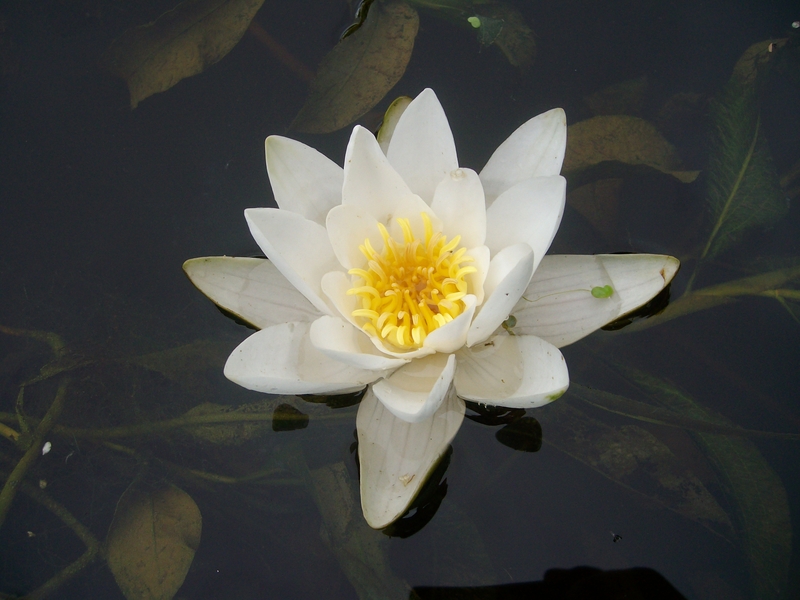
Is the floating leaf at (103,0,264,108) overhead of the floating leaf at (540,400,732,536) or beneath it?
overhead

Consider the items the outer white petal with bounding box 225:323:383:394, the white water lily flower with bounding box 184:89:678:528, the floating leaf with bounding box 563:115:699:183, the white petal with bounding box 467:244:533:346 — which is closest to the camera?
the white petal with bounding box 467:244:533:346

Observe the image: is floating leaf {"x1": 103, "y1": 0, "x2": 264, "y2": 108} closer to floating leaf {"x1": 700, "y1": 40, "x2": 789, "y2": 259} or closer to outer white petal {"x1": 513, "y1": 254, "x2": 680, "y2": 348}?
outer white petal {"x1": 513, "y1": 254, "x2": 680, "y2": 348}

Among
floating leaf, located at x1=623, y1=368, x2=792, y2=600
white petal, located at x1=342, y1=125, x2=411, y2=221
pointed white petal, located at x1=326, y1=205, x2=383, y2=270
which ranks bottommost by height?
floating leaf, located at x1=623, y1=368, x2=792, y2=600

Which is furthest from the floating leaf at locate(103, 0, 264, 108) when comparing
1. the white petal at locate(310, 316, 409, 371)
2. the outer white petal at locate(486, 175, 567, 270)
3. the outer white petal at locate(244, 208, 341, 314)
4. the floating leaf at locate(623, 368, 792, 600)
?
the floating leaf at locate(623, 368, 792, 600)

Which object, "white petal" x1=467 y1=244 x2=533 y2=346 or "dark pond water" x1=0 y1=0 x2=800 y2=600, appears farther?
"dark pond water" x1=0 y1=0 x2=800 y2=600

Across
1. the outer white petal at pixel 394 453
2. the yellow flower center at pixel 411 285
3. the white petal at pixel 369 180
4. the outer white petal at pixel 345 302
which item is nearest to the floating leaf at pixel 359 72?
the white petal at pixel 369 180

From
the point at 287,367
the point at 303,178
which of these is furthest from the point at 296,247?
the point at 287,367

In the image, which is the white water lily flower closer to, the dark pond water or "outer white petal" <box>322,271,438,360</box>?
"outer white petal" <box>322,271,438,360</box>

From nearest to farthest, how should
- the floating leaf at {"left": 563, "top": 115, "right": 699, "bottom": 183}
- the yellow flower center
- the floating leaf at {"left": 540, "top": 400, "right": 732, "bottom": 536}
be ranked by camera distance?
the yellow flower center
the floating leaf at {"left": 540, "top": 400, "right": 732, "bottom": 536}
the floating leaf at {"left": 563, "top": 115, "right": 699, "bottom": 183}
